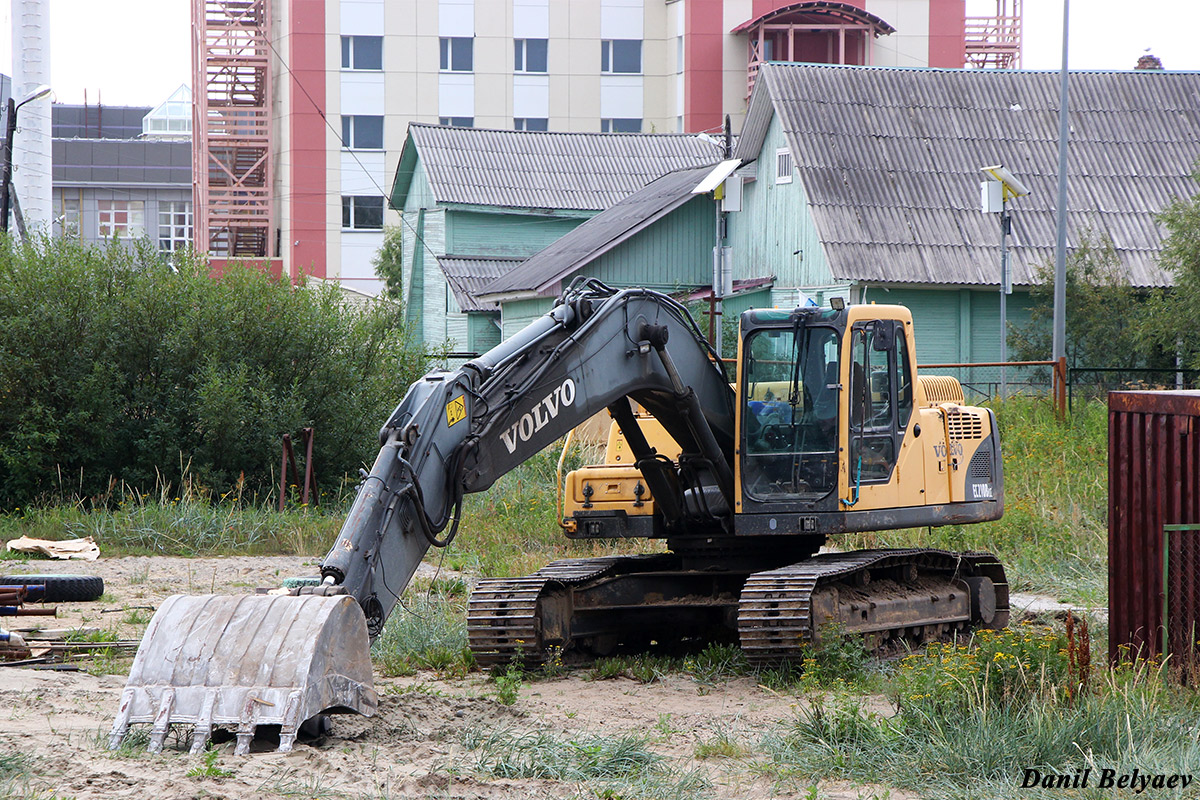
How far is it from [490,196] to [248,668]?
1300 inches

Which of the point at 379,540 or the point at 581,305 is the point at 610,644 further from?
the point at 379,540

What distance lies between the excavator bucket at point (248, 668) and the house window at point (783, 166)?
24.7 meters

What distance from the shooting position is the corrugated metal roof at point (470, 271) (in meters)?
38.3

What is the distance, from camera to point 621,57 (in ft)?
195

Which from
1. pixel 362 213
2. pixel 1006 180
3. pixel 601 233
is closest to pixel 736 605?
pixel 1006 180

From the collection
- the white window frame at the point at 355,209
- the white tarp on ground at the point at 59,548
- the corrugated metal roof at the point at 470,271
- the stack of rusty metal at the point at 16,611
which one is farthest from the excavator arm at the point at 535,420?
the white window frame at the point at 355,209

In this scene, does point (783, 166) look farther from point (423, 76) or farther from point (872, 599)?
point (423, 76)

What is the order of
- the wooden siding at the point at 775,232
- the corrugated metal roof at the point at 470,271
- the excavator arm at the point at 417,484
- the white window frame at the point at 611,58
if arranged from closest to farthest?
the excavator arm at the point at 417,484
the wooden siding at the point at 775,232
the corrugated metal roof at the point at 470,271
the white window frame at the point at 611,58

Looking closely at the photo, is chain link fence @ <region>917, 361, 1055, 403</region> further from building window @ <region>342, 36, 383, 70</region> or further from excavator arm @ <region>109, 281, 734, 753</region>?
building window @ <region>342, 36, 383, 70</region>

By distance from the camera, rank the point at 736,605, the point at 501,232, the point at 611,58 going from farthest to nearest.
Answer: the point at 611,58
the point at 501,232
the point at 736,605

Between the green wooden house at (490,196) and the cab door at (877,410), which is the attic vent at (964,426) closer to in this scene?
the cab door at (877,410)

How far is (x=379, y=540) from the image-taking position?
7426 millimetres

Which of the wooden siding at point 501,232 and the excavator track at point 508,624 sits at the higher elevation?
the wooden siding at point 501,232

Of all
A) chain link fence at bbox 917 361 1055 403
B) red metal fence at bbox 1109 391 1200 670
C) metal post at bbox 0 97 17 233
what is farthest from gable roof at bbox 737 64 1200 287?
red metal fence at bbox 1109 391 1200 670
